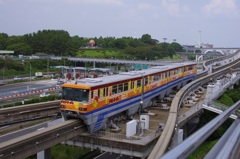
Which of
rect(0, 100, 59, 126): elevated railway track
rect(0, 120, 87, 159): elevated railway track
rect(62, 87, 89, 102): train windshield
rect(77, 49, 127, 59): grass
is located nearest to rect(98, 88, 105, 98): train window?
rect(62, 87, 89, 102): train windshield

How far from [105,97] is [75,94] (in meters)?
1.99

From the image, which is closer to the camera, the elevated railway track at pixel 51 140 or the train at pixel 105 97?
the elevated railway track at pixel 51 140

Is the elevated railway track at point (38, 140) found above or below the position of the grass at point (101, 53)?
below

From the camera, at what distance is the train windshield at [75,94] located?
16609mm

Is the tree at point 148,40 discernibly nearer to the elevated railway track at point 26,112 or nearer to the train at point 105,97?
the train at point 105,97

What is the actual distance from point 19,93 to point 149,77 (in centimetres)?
2259

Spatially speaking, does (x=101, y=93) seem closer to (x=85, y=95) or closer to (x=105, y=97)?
(x=105, y=97)

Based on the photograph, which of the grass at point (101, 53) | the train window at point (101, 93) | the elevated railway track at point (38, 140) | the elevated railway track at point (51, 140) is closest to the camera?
the elevated railway track at point (38, 140)

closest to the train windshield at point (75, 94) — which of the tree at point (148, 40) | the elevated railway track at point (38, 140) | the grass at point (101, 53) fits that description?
the elevated railway track at point (38, 140)

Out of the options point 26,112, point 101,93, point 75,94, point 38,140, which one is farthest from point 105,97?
point 26,112

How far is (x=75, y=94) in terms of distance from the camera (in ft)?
55.6

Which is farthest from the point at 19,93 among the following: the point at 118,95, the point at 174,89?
the point at 118,95

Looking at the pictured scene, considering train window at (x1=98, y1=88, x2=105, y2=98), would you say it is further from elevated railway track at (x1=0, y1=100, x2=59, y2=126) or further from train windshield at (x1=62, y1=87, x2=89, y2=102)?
elevated railway track at (x1=0, y1=100, x2=59, y2=126)

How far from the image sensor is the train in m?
16.6
